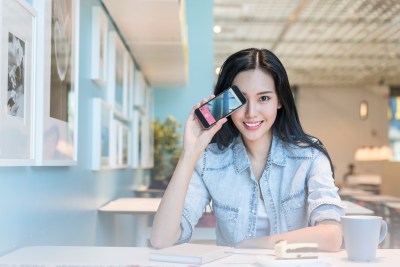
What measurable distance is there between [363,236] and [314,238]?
0.24 m

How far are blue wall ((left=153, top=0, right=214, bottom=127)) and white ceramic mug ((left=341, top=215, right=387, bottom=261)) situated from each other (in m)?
5.77

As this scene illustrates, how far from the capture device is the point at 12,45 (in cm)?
169

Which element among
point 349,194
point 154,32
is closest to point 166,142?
point 349,194

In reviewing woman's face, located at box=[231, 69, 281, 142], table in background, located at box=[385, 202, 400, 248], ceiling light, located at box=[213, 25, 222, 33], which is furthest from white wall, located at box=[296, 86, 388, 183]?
woman's face, located at box=[231, 69, 281, 142]

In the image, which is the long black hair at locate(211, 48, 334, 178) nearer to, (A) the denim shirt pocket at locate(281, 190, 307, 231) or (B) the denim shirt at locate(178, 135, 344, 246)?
(B) the denim shirt at locate(178, 135, 344, 246)

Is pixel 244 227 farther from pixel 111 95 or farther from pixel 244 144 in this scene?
pixel 111 95

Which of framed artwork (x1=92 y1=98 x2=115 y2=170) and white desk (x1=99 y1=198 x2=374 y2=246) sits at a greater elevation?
framed artwork (x1=92 y1=98 x2=115 y2=170)

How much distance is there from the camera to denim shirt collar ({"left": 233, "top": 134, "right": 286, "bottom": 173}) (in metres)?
1.94

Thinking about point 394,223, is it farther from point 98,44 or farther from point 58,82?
point 58,82

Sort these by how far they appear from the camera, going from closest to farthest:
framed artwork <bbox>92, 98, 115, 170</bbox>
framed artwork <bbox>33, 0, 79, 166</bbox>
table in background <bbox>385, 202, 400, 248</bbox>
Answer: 1. framed artwork <bbox>33, 0, 79, 166</bbox>
2. framed artwork <bbox>92, 98, 115, 170</bbox>
3. table in background <bbox>385, 202, 400, 248</bbox>

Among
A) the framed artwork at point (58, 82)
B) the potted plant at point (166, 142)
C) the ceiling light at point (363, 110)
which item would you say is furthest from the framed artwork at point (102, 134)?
the ceiling light at point (363, 110)

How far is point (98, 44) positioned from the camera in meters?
3.24

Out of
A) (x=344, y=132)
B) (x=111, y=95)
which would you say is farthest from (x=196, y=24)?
(x=344, y=132)

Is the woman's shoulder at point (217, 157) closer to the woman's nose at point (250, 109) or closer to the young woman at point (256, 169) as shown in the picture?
the young woman at point (256, 169)
